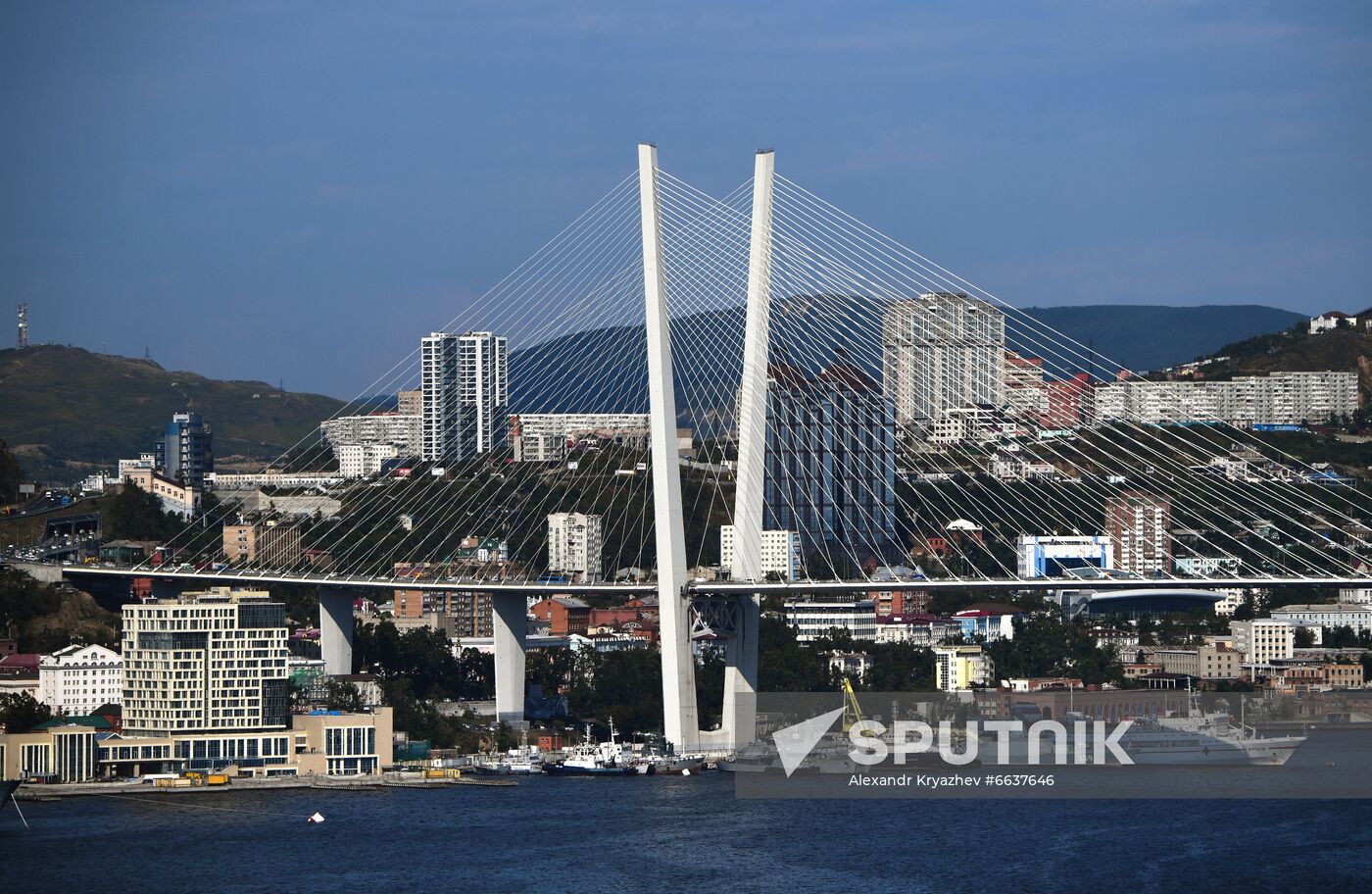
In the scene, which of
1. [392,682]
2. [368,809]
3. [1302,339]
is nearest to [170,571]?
[392,682]

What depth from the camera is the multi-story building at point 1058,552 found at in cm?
3422

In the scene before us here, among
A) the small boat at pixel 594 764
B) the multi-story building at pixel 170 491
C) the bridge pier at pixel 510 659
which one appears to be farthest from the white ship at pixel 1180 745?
the multi-story building at pixel 170 491

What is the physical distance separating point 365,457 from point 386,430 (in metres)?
3.72

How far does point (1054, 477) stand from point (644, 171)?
15129mm

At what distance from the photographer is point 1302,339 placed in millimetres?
58188

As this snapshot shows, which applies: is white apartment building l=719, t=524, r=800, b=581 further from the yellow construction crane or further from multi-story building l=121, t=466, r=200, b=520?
multi-story building l=121, t=466, r=200, b=520

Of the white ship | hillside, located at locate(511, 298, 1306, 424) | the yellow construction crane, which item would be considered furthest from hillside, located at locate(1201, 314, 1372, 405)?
the yellow construction crane

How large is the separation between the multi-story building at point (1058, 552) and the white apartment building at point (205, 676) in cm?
1287

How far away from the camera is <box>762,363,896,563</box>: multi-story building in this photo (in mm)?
32812

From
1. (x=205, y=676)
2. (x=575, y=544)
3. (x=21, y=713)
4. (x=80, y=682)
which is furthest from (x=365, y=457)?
(x=205, y=676)

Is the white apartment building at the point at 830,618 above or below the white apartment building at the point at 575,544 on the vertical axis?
below

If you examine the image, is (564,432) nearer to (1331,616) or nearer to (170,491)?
(170,491)

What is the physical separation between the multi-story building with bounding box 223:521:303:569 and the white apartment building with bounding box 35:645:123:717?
15.6ft

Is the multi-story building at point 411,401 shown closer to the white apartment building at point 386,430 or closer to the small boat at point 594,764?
the white apartment building at point 386,430
